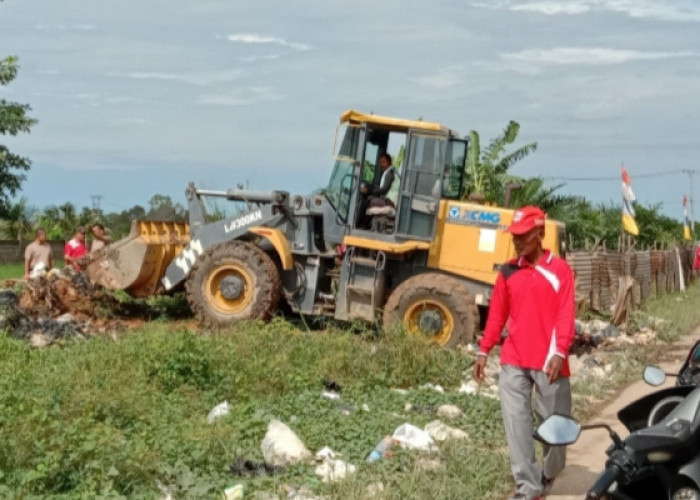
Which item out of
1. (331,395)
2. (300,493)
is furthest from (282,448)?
(331,395)

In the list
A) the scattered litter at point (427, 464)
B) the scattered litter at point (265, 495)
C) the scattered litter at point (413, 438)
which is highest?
the scattered litter at point (413, 438)

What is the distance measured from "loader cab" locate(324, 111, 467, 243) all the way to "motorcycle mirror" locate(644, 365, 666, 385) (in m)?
10.8

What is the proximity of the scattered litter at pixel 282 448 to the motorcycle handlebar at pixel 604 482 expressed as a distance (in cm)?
441

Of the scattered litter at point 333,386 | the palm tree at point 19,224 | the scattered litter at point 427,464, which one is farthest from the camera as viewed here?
the palm tree at point 19,224

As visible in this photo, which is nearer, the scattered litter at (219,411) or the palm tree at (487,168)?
the scattered litter at (219,411)

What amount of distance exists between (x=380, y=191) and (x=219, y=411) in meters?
7.53

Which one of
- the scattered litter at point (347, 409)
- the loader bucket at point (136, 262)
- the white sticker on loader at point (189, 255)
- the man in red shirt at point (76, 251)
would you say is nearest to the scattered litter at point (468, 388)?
the scattered litter at point (347, 409)

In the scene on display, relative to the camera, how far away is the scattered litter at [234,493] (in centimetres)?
771

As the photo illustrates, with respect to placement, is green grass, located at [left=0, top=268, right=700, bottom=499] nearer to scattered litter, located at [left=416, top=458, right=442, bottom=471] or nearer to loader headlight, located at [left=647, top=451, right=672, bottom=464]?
scattered litter, located at [left=416, top=458, right=442, bottom=471]

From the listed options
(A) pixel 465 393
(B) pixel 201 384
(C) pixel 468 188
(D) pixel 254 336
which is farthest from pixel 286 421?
(C) pixel 468 188

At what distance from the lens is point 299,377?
12125 mm

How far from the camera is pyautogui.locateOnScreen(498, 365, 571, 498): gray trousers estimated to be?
7617 mm

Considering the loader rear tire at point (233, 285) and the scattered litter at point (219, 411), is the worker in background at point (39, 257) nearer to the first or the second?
the loader rear tire at point (233, 285)

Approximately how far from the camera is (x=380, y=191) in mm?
17500
